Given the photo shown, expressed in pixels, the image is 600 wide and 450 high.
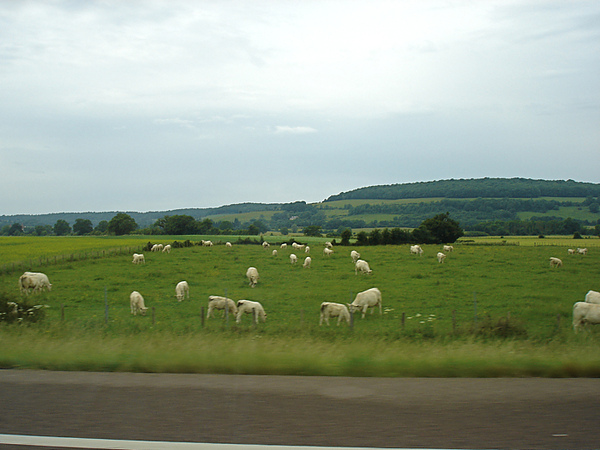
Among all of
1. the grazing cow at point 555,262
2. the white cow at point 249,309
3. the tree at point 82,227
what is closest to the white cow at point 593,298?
the white cow at point 249,309

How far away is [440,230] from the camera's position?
82.6m

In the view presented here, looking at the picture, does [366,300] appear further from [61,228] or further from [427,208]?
[427,208]

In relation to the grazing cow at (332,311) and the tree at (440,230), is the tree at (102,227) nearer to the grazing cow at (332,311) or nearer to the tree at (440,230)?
the tree at (440,230)

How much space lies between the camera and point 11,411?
191 inches

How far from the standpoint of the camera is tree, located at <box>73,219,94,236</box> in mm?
120938

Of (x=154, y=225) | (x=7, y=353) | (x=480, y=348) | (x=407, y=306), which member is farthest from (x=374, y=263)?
(x=154, y=225)

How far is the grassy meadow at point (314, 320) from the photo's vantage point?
7242 mm

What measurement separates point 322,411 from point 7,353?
5981 millimetres

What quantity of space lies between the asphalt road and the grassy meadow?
0.99 m

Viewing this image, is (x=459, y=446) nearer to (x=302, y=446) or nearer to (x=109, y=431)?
(x=302, y=446)

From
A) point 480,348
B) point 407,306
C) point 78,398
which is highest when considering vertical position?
point 78,398

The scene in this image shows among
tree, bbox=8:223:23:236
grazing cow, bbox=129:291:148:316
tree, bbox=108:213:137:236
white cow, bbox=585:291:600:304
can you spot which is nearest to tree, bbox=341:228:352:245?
grazing cow, bbox=129:291:148:316

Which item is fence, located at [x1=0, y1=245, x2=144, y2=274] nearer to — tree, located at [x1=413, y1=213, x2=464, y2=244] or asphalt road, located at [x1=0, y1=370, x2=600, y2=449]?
asphalt road, located at [x1=0, y1=370, x2=600, y2=449]

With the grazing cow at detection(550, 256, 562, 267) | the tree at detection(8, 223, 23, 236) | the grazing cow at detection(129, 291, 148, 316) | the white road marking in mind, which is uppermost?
the tree at detection(8, 223, 23, 236)
